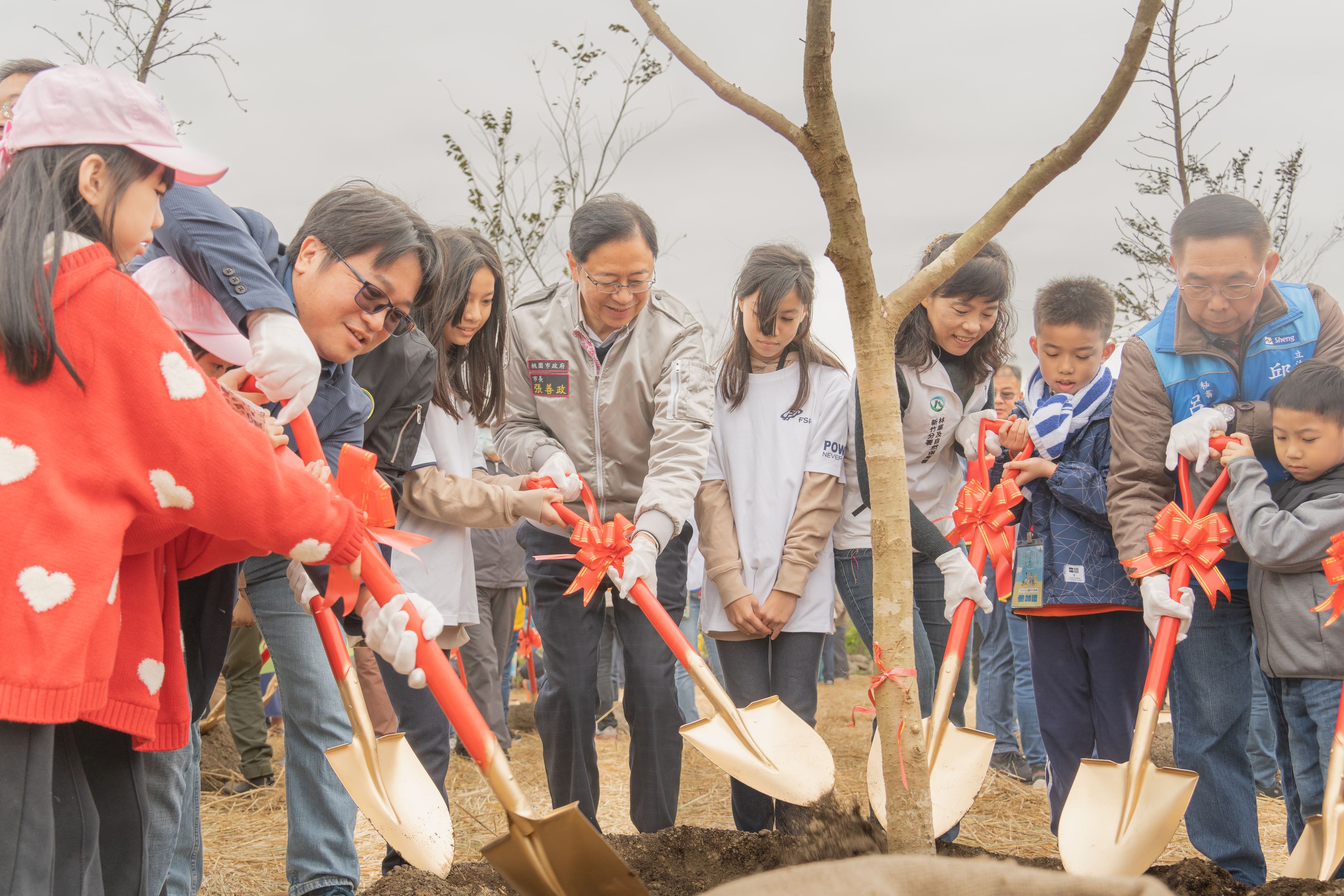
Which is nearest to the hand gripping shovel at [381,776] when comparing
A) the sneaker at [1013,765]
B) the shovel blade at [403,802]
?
the shovel blade at [403,802]

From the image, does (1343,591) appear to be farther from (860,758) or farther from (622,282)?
(860,758)

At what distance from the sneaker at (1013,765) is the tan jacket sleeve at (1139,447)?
6.51 feet

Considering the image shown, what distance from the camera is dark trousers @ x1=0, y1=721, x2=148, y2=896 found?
4.15 feet

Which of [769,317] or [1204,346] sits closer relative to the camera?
[1204,346]

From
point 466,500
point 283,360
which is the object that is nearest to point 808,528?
point 466,500

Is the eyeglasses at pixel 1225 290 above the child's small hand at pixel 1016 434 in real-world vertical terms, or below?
above

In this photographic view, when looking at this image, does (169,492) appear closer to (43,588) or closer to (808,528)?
(43,588)

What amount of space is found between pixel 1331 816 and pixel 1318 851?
0.10m

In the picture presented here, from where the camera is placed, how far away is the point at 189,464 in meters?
1.39

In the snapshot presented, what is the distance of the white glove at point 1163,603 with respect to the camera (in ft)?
7.94

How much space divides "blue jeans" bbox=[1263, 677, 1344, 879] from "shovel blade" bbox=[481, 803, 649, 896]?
1.69m

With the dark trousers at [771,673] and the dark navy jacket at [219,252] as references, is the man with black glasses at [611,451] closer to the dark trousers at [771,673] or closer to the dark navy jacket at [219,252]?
the dark trousers at [771,673]

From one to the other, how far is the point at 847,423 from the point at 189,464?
85.5 inches

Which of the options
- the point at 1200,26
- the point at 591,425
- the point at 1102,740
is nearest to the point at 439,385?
the point at 591,425
